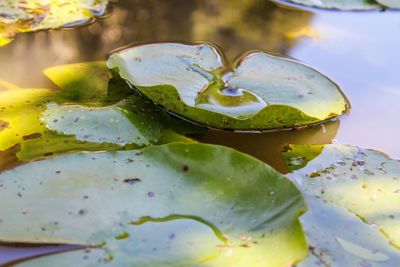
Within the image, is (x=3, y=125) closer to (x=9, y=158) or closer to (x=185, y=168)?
(x=9, y=158)

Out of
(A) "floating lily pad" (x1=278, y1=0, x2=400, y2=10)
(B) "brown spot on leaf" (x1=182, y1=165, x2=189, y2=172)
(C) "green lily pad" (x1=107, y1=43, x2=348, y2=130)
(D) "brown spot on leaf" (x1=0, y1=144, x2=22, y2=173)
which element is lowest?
(D) "brown spot on leaf" (x1=0, y1=144, x2=22, y2=173)

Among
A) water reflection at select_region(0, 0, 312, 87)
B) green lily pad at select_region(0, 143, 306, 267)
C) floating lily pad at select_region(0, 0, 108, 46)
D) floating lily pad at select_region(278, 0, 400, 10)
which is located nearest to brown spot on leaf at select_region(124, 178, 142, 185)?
green lily pad at select_region(0, 143, 306, 267)

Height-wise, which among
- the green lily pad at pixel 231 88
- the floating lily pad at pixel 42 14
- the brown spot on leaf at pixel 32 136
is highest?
the floating lily pad at pixel 42 14

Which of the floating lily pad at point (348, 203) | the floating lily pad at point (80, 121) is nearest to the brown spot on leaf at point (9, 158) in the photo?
the floating lily pad at point (80, 121)

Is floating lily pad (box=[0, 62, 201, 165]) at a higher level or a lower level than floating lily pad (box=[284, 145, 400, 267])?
higher

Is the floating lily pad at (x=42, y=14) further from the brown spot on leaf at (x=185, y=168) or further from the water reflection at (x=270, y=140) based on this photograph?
the brown spot on leaf at (x=185, y=168)

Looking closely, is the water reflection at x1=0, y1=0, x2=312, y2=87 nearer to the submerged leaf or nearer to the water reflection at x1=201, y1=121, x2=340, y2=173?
the submerged leaf

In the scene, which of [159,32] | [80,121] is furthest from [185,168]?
[159,32]
